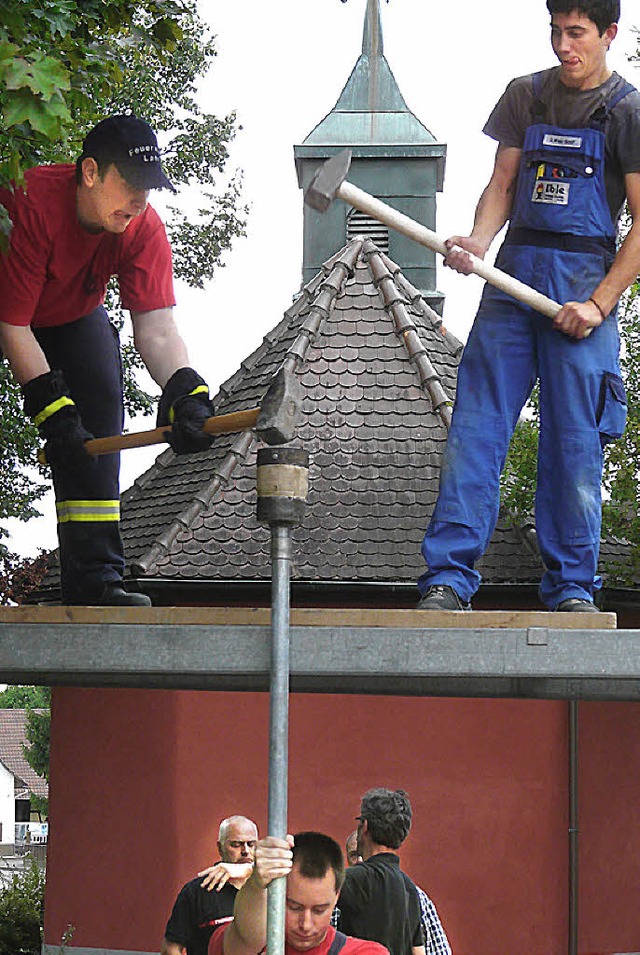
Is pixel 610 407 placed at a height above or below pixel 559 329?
below

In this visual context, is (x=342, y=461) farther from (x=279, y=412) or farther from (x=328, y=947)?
(x=279, y=412)

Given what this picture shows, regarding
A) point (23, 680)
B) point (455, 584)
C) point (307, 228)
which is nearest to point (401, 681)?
point (455, 584)

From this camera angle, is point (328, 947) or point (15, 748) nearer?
point (328, 947)

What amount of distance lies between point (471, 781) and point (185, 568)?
278 cm

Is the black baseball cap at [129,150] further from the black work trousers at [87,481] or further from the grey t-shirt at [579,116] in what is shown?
the grey t-shirt at [579,116]

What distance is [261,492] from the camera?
359 cm

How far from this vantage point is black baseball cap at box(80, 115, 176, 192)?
14.7 ft

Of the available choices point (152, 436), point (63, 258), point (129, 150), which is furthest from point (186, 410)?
point (129, 150)

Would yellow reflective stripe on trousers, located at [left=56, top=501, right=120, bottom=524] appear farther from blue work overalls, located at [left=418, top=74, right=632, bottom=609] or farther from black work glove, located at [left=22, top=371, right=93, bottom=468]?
blue work overalls, located at [left=418, top=74, right=632, bottom=609]

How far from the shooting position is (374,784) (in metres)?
11.5

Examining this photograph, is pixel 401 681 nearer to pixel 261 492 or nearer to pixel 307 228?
pixel 261 492

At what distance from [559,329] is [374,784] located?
773 cm

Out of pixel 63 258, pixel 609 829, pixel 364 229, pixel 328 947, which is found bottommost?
pixel 328 947

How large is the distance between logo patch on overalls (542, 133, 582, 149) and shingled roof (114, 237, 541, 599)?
6.89m
